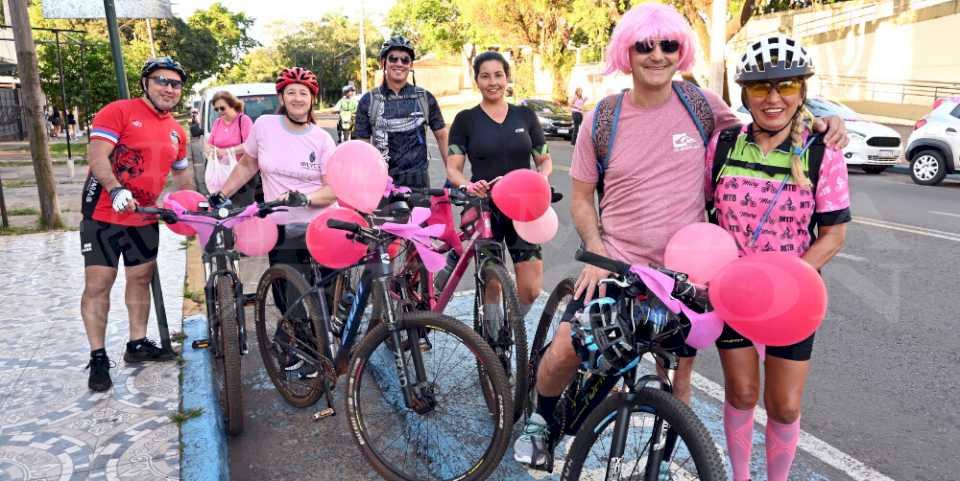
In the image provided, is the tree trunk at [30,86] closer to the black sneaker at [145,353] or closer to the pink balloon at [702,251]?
the black sneaker at [145,353]

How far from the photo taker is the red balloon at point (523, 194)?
3.58m

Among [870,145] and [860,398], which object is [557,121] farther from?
[860,398]

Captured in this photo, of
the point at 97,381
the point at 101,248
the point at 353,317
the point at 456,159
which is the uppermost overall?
the point at 456,159

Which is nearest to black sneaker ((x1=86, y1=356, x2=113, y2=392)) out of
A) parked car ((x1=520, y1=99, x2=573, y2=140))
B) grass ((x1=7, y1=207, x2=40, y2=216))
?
grass ((x1=7, y1=207, x2=40, y2=216))

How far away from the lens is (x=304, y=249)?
14.6 feet

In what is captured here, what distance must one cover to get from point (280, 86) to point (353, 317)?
1.69 m

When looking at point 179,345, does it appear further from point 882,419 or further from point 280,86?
point 882,419

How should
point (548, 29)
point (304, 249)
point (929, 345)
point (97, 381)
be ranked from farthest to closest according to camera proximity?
1. point (548, 29)
2. point (929, 345)
3. point (304, 249)
4. point (97, 381)

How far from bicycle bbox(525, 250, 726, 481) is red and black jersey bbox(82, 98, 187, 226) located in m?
3.03

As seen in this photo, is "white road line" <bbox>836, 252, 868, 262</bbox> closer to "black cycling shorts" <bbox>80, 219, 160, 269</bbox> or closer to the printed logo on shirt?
the printed logo on shirt

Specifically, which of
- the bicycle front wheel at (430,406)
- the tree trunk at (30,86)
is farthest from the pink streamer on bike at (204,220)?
the tree trunk at (30,86)

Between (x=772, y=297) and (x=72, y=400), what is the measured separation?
3.84m

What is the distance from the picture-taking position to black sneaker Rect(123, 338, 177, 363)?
180 inches

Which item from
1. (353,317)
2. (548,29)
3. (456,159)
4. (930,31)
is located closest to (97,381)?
(353,317)
